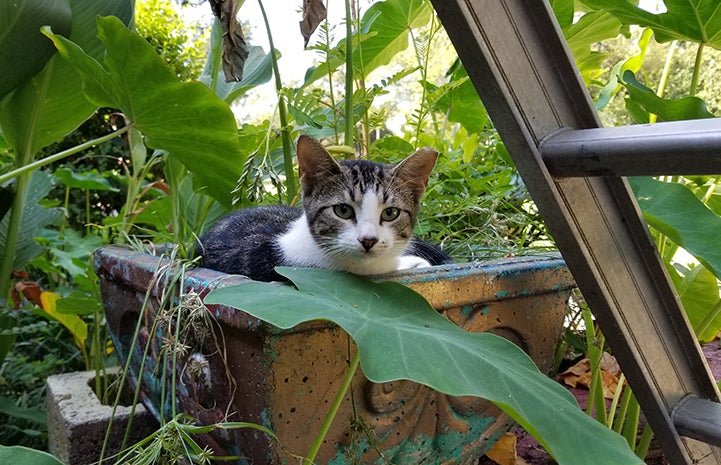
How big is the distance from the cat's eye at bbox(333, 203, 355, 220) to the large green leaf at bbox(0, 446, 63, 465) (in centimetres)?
58

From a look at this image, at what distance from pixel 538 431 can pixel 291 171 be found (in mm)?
924

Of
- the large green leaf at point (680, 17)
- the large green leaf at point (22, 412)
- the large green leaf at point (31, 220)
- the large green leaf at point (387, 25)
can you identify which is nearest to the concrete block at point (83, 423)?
the large green leaf at point (22, 412)

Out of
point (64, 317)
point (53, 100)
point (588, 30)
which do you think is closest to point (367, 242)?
point (588, 30)

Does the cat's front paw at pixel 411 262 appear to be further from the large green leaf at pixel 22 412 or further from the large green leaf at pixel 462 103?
the large green leaf at pixel 22 412

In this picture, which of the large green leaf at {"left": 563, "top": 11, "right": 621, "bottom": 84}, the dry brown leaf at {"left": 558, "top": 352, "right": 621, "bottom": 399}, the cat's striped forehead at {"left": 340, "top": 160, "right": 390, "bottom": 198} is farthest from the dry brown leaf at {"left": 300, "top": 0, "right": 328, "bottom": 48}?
the dry brown leaf at {"left": 558, "top": 352, "right": 621, "bottom": 399}

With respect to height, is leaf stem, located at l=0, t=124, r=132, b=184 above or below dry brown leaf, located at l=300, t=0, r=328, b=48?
below

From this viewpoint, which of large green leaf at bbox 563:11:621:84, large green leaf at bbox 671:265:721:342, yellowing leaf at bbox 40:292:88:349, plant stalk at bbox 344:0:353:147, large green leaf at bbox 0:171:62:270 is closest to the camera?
large green leaf at bbox 671:265:721:342

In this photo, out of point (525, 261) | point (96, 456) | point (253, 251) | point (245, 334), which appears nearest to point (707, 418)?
point (525, 261)

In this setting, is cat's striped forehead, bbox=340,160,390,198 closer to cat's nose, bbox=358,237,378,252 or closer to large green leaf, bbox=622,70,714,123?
cat's nose, bbox=358,237,378,252

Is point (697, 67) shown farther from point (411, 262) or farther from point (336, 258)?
point (336, 258)

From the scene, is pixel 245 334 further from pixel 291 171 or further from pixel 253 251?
pixel 291 171

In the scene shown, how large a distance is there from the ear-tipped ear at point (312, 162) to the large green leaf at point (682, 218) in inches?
20.9

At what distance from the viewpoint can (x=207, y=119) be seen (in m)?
1.02

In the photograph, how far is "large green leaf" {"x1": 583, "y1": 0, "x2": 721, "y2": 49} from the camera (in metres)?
0.86
